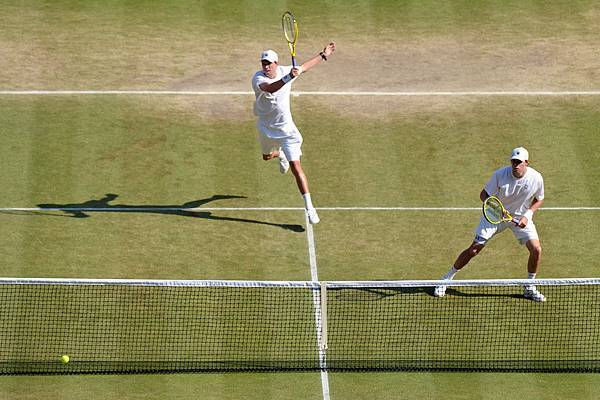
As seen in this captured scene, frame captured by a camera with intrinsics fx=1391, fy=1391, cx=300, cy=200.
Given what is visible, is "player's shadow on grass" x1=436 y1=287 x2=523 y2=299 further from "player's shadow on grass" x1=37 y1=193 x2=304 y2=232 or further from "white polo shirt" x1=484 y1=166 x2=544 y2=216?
"player's shadow on grass" x1=37 y1=193 x2=304 y2=232

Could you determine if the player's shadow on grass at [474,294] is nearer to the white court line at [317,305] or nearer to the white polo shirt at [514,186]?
the white polo shirt at [514,186]

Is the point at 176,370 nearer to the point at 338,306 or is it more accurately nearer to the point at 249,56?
the point at 338,306

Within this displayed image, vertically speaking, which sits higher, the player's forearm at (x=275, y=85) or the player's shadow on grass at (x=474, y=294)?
the player's forearm at (x=275, y=85)

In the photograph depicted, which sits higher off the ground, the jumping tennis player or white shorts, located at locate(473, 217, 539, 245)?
the jumping tennis player

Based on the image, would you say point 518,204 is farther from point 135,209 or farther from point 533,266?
point 135,209

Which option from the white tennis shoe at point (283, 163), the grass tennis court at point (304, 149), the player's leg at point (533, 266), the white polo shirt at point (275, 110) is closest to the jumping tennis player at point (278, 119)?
the white polo shirt at point (275, 110)

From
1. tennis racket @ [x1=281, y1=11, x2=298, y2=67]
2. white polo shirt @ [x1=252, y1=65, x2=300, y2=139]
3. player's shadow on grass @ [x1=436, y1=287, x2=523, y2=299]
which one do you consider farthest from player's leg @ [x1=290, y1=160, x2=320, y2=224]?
player's shadow on grass @ [x1=436, y1=287, x2=523, y2=299]

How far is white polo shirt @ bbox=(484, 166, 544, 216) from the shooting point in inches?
730

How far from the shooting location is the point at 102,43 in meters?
26.3

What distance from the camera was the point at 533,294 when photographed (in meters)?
19.0

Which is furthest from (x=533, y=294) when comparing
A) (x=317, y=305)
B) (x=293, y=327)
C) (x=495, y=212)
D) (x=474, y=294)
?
(x=293, y=327)

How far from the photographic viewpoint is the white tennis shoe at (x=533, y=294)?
1900cm

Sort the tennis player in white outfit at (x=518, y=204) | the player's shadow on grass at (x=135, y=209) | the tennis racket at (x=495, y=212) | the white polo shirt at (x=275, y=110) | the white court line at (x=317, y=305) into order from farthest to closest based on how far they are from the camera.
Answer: the player's shadow on grass at (x=135, y=209) < the white polo shirt at (x=275, y=110) < the tennis player in white outfit at (x=518, y=204) < the tennis racket at (x=495, y=212) < the white court line at (x=317, y=305)

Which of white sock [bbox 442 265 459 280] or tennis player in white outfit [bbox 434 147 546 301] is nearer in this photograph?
tennis player in white outfit [bbox 434 147 546 301]
